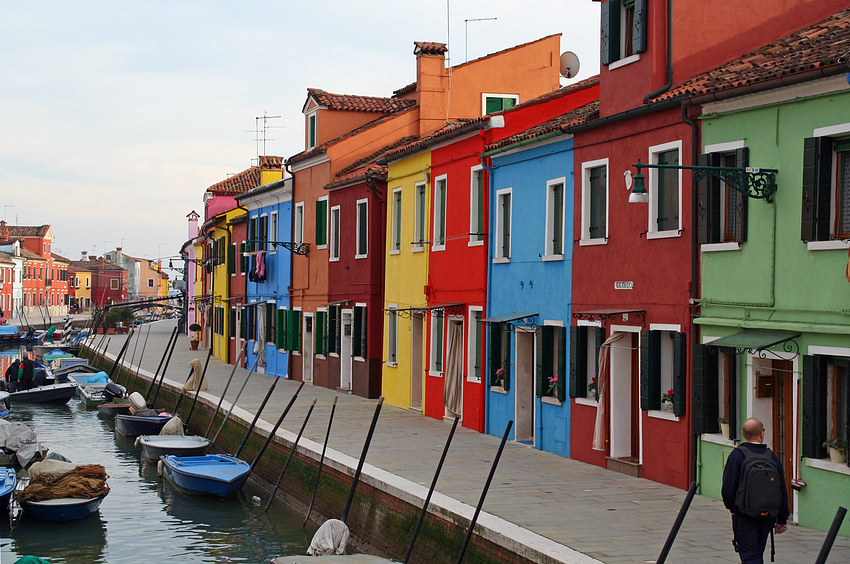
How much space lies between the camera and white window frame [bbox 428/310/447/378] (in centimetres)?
2091

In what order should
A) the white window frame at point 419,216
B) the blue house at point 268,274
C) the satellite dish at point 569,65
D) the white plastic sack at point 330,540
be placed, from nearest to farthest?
the white plastic sack at point 330,540 < the white window frame at point 419,216 < the satellite dish at point 569,65 < the blue house at point 268,274

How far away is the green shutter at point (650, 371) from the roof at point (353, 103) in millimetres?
17716

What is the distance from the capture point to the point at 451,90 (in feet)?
86.2

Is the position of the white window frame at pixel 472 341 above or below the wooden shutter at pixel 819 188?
below

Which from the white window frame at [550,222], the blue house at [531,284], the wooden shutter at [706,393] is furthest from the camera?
the white window frame at [550,222]

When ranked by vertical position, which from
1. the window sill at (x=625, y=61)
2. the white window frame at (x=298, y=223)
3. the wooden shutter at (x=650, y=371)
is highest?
the window sill at (x=625, y=61)

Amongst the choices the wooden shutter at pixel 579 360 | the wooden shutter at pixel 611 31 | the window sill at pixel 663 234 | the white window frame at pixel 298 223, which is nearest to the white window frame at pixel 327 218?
the white window frame at pixel 298 223

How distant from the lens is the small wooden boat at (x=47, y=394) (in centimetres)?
3412

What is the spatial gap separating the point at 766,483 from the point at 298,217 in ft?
83.0

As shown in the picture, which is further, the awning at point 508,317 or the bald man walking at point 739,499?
the awning at point 508,317

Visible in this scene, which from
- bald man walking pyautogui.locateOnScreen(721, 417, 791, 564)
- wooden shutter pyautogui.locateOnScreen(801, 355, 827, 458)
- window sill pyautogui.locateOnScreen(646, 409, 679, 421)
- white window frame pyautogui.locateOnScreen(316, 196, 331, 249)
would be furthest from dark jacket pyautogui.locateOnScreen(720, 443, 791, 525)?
white window frame pyautogui.locateOnScreen(316, 196, 331, 249)

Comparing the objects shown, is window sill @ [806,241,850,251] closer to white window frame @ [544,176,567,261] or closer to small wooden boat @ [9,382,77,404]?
white window frame @ [544,176,567,261]

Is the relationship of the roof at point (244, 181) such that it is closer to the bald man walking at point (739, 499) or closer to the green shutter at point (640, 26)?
the green shutter at point (640, 26)

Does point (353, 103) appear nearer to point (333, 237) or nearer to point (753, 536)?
point (333, 237)
